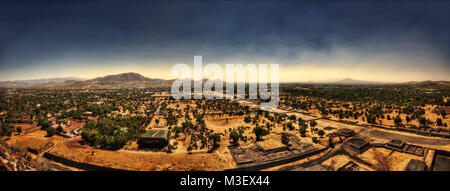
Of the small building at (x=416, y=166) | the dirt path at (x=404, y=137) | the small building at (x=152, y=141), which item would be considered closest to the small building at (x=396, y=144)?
the dirt path at (x=404, y=137)

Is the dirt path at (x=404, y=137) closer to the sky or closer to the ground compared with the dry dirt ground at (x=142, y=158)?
closer to the sky

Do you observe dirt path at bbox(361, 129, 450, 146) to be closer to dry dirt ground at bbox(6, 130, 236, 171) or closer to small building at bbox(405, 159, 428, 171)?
small building at bbox(405, 159, 428, 171)

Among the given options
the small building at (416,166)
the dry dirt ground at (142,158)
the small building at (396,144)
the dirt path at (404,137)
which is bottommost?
the dry dirt ground at (142,158)

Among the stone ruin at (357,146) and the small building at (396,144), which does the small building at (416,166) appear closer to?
the small building at (396,144)

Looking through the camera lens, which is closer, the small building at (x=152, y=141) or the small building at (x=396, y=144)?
the small building at (x=396, y=144)

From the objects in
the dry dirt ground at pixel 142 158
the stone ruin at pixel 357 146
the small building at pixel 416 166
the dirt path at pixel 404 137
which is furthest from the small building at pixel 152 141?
the dirt path at pixel 404 137

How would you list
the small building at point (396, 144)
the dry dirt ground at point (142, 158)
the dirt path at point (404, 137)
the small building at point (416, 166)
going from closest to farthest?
the small building at point (416, 166), the dry dirt ground at point (142, 158), the small building at point (396, 144), the dirt path at point (404, 137)

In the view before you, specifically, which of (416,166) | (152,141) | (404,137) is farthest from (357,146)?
(152,141)

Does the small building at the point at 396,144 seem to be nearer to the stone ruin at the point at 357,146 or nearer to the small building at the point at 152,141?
Result: the stone ruin at the point at 357,146

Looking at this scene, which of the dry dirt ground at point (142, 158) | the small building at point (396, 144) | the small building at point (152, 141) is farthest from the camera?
the small building at point (152, 141)

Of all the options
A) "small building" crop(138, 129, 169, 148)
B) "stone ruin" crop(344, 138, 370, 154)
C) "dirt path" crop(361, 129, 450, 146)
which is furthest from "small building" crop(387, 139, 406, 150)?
"small building" crop(138, 129, 169, 148)
